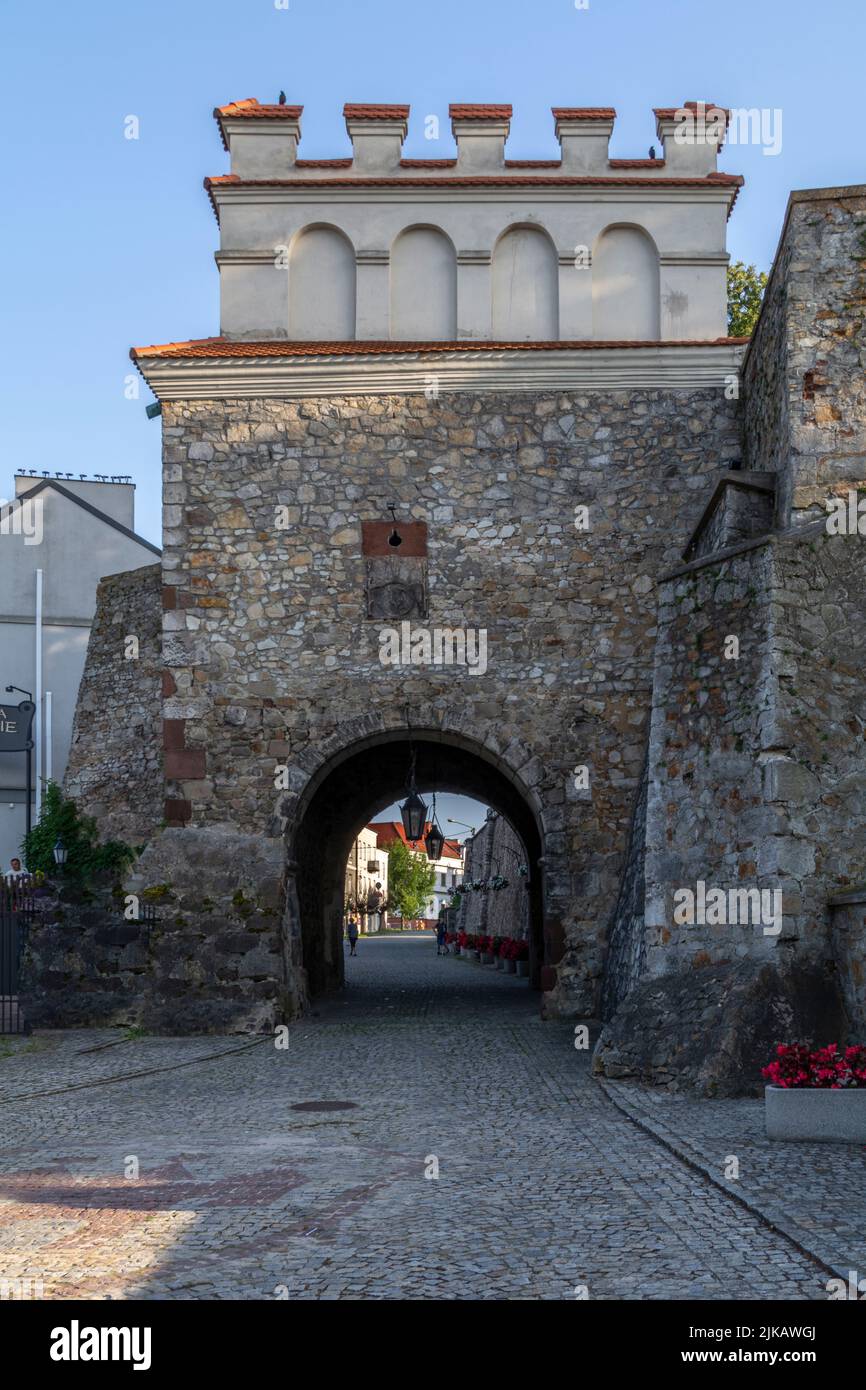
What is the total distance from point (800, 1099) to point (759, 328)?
8.51 m

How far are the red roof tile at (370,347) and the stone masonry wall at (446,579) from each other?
521mm

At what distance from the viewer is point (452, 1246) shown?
567cm

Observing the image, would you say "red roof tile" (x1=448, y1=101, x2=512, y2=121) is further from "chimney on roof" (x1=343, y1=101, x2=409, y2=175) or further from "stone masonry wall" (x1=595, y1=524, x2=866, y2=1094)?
"stone masonry wall" (x1=595, y1=524, x2=866, y2=1094)

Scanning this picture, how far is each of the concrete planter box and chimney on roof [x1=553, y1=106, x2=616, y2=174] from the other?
11253mm

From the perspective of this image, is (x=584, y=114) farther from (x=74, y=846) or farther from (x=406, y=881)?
(x=406, y=881)

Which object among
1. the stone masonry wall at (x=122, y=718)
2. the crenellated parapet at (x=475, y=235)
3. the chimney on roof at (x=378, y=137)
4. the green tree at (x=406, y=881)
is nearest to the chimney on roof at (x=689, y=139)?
the crenellated parapet at (x=475, y=235)

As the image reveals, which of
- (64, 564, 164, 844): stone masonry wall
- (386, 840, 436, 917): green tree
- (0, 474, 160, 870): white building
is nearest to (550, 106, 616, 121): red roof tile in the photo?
(64, 564, 164, 844): stone masonry wall

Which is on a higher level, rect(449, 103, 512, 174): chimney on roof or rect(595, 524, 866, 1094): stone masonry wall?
rect(449, 103, 512, 174): chimney on roof

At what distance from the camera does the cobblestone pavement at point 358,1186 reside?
5207 mm

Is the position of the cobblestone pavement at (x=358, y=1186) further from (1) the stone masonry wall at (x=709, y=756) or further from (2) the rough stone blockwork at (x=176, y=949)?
(2) the rough stone blockwork at (x=176, y=949)

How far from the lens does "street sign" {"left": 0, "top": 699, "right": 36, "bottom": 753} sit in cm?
2967

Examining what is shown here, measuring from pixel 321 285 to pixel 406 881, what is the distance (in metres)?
67.6

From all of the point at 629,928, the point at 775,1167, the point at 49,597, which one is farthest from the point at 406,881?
the point at 775,1167
